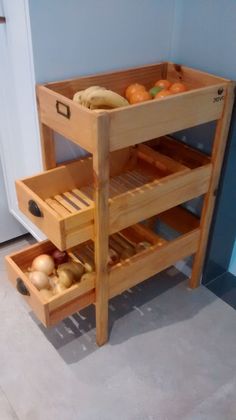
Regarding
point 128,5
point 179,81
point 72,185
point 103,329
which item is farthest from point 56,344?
point 128,5

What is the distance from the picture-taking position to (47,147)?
50.9 inches

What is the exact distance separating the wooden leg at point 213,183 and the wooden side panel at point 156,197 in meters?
0.04

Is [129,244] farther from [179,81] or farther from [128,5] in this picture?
[128,5]

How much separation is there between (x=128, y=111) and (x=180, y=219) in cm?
74

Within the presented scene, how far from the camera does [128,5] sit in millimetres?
1275

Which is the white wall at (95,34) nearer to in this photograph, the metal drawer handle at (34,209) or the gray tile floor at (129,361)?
the metal drawer handle at (34,209)

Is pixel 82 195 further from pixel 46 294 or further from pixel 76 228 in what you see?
pixel 46 294

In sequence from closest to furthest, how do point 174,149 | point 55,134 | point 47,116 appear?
1. point 47,116
2. point 55,134
3. point 174,149

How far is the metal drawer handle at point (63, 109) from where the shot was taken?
1.07 m

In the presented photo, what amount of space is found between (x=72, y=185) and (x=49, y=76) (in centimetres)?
36

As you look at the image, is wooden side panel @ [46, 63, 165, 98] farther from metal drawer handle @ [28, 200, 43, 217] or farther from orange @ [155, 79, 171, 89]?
metal drawer handle @ [28, 200, 43, 217]

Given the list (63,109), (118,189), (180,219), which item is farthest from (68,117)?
(180,219)

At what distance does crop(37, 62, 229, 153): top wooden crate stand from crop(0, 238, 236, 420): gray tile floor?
Result: 0.76 metres

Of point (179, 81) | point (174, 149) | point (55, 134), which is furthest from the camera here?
point (174, 149)
